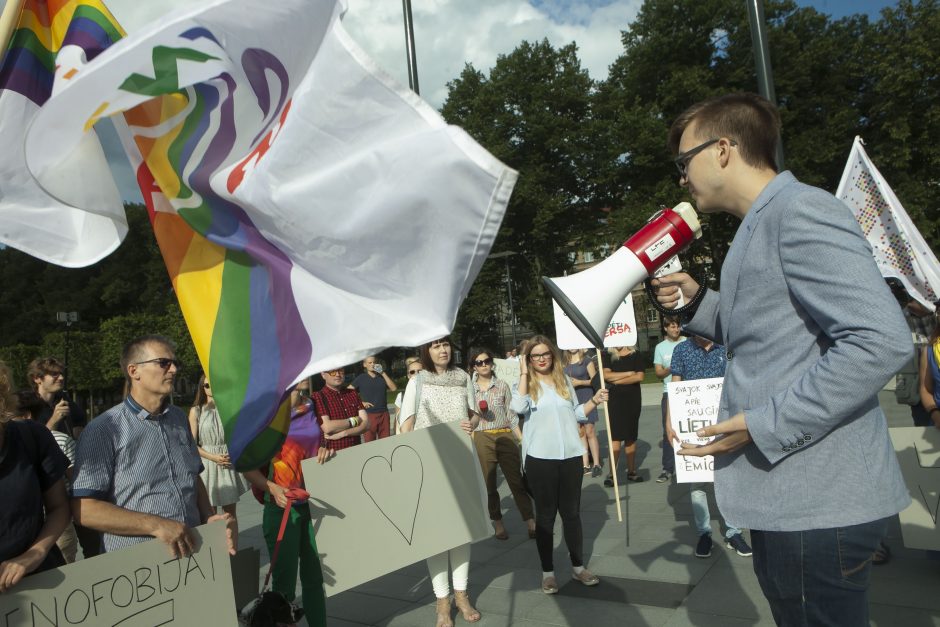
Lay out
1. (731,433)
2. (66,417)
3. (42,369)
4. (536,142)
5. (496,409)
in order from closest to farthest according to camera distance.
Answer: (731,433), (42,369), (66,417), (496,409), (536,142)

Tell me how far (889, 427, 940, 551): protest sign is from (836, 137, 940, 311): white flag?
1154 mm

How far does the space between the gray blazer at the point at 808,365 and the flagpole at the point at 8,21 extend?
2.24 metres

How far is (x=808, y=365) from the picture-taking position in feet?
5.25

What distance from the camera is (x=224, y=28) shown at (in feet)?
6.42

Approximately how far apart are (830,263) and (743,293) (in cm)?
24

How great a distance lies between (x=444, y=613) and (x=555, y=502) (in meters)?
1.11

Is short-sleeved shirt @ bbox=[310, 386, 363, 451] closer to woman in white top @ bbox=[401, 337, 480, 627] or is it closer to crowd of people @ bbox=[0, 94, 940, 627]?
crowd of people @ bbox=[0, 94, 940, 627]

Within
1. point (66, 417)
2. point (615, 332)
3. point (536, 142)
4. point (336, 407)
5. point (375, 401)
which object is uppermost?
point (536, 142)

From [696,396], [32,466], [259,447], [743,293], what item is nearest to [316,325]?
[259,447]

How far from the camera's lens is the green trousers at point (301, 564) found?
4.12 metres

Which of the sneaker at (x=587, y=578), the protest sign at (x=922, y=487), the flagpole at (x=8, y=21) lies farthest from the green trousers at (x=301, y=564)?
the protest sign at (x=922, y=487)

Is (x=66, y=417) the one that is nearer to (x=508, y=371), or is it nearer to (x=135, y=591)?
(x=135, y=591)

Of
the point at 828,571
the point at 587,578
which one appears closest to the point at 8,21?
the point at 828,571

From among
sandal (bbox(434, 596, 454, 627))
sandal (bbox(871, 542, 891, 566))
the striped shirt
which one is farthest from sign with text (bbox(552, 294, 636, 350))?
sandal (bbox(434, 596, 454, 627))
